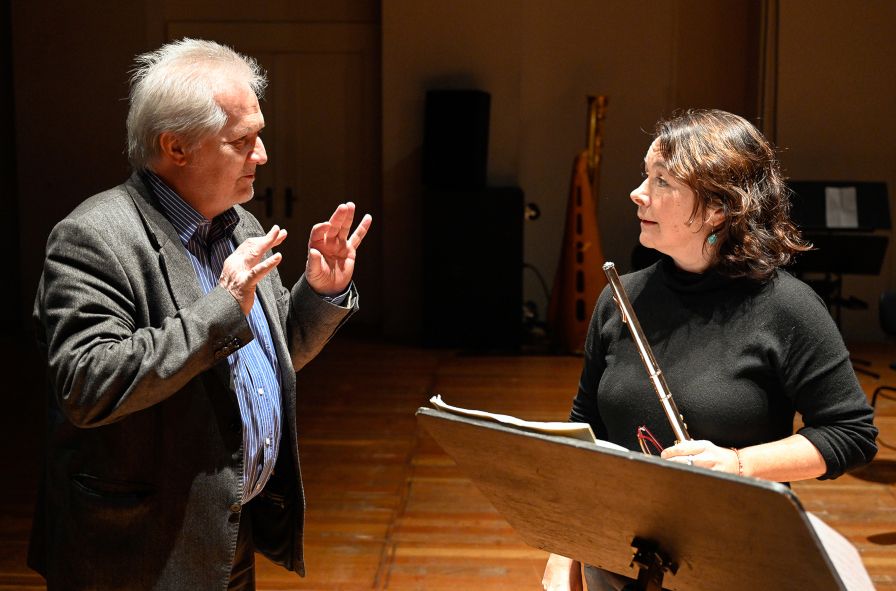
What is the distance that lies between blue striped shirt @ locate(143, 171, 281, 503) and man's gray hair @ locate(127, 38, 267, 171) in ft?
0.27

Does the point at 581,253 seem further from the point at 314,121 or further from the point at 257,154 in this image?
the point at 257,154

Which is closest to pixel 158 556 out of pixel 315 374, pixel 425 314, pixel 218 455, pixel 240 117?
pixel 218 455

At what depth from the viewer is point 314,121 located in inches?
341

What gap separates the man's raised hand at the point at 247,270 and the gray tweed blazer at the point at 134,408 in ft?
0.06

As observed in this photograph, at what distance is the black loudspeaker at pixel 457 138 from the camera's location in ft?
24.7

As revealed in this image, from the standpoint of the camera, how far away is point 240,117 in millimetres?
1901

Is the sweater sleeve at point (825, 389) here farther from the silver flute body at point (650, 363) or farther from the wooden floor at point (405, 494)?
the wooden floor at point (405, 494)

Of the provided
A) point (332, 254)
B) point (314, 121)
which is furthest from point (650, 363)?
point (314, 121)

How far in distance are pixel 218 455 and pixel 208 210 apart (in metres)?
0.46

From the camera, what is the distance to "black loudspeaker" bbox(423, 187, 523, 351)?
7.66 meters

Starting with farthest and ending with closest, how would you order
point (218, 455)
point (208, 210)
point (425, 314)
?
point (425, 314), point (208, 210), point (218, 455)

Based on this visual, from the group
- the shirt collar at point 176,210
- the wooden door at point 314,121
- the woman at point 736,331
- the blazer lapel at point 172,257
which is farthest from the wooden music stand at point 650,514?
the wooden door at point 314,121

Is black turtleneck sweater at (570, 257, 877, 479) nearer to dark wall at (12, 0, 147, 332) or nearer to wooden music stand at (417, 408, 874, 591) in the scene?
wooden music stand at (417, 408, 874, 591)

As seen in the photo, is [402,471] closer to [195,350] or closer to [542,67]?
[195,350]
